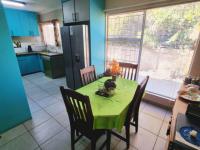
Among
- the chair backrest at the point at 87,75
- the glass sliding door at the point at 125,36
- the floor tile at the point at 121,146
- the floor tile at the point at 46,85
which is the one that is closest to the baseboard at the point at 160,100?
the glass sliding door at the point at 125,36

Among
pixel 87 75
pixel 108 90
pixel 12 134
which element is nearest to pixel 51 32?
pixel 87 75

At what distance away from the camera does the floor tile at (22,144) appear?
162 cm

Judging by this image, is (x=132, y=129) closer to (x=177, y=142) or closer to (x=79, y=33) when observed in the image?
(x=177, y=142)

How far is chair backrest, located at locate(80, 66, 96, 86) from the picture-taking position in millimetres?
1914

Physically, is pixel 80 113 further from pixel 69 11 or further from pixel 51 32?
pixel 51 32

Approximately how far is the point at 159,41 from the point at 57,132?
2.54 metres

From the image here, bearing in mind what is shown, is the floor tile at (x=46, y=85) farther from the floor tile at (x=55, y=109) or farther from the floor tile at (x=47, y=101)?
the floor tile at (x=55, y=109)

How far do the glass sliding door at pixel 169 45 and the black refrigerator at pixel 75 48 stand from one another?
1.31 metres

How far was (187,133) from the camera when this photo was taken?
79cm

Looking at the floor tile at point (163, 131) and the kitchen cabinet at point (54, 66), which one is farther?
the kitchen cabinet at point (54, 66)

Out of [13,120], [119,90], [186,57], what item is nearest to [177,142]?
[119,90]

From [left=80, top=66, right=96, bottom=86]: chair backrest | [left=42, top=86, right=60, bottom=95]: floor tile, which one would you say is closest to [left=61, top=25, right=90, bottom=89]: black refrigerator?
[left=42, top=86, right=60, bottom=95]: floor tile

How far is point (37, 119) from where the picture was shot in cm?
218

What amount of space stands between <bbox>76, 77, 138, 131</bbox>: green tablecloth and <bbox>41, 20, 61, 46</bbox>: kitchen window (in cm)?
351
